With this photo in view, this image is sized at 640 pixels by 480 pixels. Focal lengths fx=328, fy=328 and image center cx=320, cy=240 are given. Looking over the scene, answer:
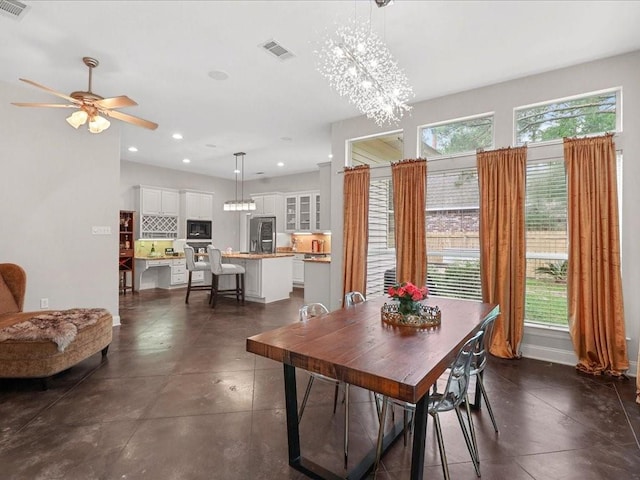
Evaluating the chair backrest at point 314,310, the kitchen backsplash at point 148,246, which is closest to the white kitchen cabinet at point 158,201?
the kitchen backsplash at point 148,246

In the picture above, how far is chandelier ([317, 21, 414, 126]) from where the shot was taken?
2364 millimetres

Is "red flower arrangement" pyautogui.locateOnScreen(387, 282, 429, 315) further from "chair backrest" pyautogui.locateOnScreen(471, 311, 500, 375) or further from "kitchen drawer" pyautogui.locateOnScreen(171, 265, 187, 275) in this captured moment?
"kitchen drawer" pyautogui.locateOnScreen(171, 265, 187, 275)

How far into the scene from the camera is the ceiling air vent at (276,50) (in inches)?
121

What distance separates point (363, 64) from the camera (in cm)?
243

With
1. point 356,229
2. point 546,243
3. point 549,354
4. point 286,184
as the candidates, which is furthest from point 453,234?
point 286,184

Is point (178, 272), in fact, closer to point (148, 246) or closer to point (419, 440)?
point (148, 246)

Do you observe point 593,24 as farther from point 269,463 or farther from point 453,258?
point 269,463

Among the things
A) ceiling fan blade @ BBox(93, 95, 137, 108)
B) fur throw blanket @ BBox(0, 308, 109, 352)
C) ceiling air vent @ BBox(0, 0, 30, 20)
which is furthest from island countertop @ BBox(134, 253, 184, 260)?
ceiling air vent @ BBox(0, 0, 30, 20)

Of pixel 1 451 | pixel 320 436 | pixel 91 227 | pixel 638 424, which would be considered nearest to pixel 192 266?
pixel 91 227

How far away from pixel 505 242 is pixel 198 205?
7.32 meters

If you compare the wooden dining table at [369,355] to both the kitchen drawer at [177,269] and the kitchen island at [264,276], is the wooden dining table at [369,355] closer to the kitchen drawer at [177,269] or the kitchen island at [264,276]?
the kitchen island at [264,276]

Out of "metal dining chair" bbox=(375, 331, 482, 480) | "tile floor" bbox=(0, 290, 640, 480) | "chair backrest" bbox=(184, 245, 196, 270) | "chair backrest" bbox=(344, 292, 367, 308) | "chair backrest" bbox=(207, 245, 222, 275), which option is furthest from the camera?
"chair backrest" bbox=(184, 245, 196, 270)

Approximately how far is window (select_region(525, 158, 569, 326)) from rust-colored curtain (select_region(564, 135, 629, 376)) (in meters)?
0.20

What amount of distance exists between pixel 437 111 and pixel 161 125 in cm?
418
